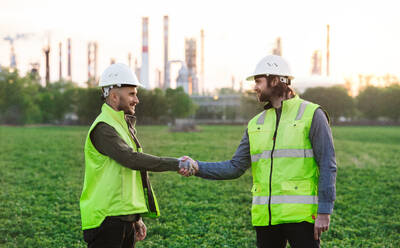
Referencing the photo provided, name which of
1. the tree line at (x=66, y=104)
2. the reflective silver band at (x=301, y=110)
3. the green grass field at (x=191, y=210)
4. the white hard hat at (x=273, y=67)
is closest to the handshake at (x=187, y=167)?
the white hard hat at (x=273, y=67)

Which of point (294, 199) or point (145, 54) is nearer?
point (294, 199)

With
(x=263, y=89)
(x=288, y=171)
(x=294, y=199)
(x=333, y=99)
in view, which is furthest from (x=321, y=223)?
(x=333, y=99)

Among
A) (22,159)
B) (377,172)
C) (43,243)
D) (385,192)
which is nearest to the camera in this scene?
(43,243)

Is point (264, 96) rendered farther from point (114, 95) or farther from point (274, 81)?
point (114, 95)

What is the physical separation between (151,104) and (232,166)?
6567 cm

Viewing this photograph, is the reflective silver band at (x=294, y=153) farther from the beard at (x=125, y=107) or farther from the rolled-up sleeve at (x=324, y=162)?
the beard at (x=125, y=107)

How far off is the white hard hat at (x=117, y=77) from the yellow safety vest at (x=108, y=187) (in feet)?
0.78

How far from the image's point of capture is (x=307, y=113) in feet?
11.6

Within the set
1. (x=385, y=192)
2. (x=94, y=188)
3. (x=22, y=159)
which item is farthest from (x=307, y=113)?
(x=22, y=159)

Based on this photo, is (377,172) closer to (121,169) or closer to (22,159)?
(121,169)

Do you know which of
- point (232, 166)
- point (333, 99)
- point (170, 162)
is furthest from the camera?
point (333, 99)

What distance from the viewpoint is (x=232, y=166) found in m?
A: 4.26

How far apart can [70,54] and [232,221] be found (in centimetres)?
9836

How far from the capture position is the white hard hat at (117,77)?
3.74m
